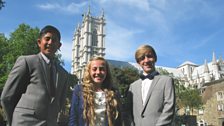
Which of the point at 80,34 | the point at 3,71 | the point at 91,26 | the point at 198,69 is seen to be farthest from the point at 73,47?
the point at 3,71

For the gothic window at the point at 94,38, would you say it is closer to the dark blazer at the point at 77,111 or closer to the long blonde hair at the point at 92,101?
the long blonde hair at the point at 92,101

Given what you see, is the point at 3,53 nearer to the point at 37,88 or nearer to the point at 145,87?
the point at 145,87

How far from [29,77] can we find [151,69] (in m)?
1.84

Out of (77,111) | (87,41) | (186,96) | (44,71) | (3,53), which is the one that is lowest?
(77,111)

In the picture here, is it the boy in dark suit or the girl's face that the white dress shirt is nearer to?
the girl's face

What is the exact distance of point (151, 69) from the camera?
4270 mm

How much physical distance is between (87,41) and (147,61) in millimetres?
93239

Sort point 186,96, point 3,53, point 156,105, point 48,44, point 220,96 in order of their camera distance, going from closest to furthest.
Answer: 1. point 48,44
2. point 156,105
3. point 3,53
4. point 186,96
5. point 220,96

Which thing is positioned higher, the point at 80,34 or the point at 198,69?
the point at 80,34

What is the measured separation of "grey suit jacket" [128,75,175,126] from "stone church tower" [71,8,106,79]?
89614 mm

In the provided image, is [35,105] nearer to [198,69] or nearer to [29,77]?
[29,77]

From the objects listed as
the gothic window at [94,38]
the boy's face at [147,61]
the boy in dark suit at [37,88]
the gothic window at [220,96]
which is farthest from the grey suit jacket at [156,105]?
the gothic window at [94,38]

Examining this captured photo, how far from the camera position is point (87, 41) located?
96.8 metres

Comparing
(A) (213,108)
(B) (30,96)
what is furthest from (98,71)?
(A) (213,108)
